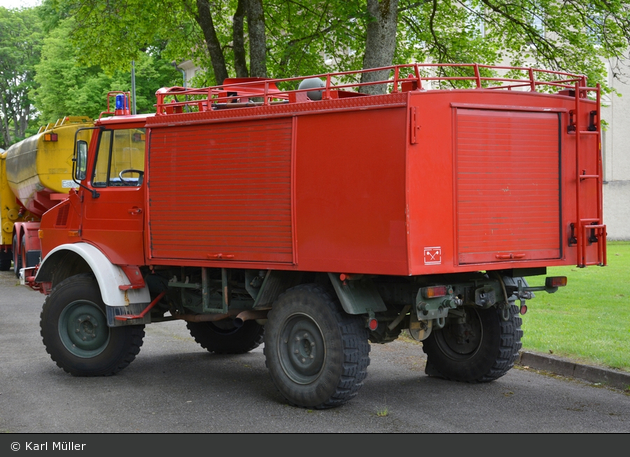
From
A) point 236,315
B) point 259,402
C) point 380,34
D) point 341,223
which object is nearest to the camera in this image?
point 341,223

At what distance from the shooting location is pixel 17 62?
58.9 m

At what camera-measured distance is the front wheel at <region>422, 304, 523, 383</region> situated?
27.1 feet

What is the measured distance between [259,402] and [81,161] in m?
3.52

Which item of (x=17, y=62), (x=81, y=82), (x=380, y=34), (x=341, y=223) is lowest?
(x=341, y=223)

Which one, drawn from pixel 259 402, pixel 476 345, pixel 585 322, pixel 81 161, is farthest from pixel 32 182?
pixel 476 345

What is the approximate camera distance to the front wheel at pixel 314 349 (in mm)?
7203

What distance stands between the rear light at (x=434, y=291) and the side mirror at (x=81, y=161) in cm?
434

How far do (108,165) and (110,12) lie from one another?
11935 millimetres

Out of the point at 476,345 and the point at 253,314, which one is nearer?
the point at 253,314

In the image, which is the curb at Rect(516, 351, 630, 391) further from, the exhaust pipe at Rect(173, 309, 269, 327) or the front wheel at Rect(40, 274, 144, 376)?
the front wheel at Rect(40, 274, 144, 376)

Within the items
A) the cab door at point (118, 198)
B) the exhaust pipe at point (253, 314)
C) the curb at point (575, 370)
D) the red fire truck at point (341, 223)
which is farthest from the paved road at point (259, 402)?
the cab door at point (118, 198)

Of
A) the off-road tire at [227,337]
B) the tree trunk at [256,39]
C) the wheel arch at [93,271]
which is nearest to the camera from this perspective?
the wheel arch at [93,271]
